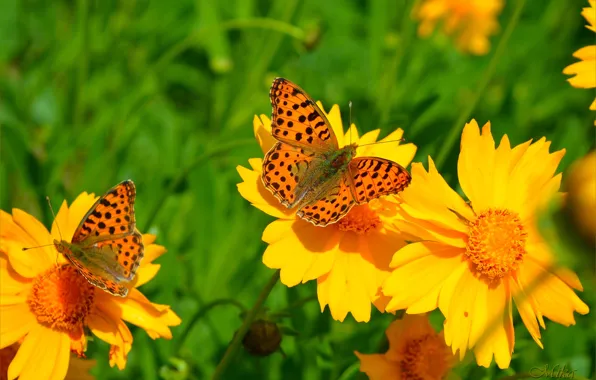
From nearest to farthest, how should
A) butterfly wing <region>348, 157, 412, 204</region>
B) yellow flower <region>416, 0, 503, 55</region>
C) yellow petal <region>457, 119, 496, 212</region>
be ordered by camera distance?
butterfly wing <region>348, 157, 412, 204</region> → yellow petal <region>457, 119, 496, 212</region> → yellow flower <region>416, 0, 503, 55</region>

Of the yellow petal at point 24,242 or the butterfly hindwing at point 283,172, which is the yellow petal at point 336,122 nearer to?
the butterfly hindwing at point 283,172

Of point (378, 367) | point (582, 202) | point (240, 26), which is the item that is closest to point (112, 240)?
point (378, 367)

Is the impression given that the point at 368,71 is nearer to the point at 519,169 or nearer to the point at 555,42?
the point at 555,42

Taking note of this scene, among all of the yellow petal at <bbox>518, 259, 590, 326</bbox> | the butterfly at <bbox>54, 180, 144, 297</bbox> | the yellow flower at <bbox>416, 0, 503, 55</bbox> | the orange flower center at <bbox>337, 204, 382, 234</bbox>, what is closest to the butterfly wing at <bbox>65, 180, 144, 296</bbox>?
the butterfly at <bbox>54, 180, 144, 297</bbox>

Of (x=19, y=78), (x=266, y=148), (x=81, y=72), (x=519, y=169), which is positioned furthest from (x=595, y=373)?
(x=19, y=78)

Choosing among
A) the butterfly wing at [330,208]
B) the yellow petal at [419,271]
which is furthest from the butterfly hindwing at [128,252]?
the yellow petal at [419,271]

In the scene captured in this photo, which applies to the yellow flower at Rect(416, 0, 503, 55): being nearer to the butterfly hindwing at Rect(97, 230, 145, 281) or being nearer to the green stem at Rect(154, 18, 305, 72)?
the green stem at Rect(154, 18, 305, 72)
